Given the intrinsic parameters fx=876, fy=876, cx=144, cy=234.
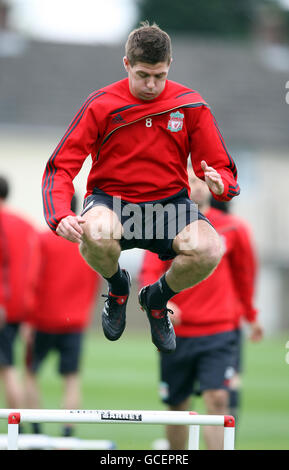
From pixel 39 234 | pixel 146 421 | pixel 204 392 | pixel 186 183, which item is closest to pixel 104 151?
pixel 186 183

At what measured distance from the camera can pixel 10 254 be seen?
9055mm

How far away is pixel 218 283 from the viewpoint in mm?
7348

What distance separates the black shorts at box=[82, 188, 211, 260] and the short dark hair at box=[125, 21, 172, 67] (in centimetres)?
82

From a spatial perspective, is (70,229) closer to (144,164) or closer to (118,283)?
(144,164)

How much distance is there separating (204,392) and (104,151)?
2.74 m

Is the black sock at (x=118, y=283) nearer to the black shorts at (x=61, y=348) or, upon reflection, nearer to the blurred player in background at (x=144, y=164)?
the blurred player in background at (x=144, y=164)

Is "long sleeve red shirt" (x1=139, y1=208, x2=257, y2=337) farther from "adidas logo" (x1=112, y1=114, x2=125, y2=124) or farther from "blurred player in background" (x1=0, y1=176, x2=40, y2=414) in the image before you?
"adidas logo" (x1=112, y1=114, x2=125, y2=124)

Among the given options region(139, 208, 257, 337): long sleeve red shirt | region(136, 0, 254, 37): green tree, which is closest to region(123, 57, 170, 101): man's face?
region(139, 208, 257, 337): long sleeve red shirt

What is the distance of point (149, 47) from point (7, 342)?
16.2ft

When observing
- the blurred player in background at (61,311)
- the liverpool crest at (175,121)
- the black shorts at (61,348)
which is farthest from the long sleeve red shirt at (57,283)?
the liverpool crest at (175,121)

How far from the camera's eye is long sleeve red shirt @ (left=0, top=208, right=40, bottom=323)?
29.2 ft

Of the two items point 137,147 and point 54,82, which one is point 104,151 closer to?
point 137,147

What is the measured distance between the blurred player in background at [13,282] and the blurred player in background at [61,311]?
0.46ft

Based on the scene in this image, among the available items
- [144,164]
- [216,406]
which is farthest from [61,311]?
[144,164]
